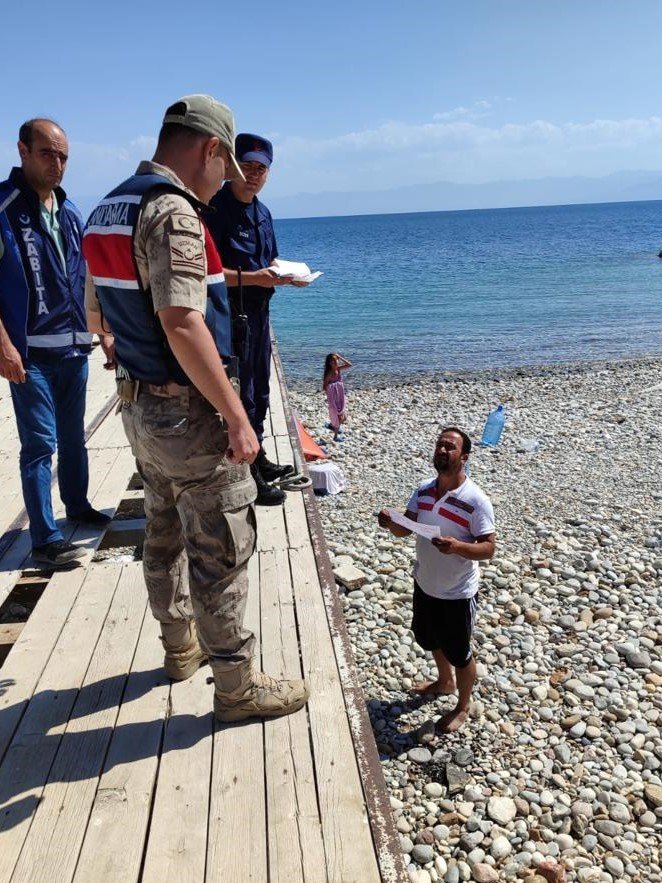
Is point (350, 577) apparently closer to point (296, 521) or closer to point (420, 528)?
point (296, 521)

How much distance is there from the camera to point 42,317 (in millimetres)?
4371

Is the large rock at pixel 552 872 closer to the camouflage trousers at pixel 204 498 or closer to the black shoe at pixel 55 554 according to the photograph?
the camouflage trousers at pixel 204 498

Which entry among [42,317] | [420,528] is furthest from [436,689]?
[42,317]

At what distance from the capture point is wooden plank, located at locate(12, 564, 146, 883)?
2.54 m

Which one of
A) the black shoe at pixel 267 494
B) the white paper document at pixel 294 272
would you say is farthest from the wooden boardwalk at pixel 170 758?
the white paper document at pixel 294 272

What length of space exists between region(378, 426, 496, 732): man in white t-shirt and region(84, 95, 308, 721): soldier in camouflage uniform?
1224 mm

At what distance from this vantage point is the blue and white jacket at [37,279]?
13.6 feet

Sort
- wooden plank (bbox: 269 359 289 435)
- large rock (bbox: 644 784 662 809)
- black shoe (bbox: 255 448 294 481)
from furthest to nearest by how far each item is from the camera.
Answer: wooden plank (bbox: 269 359 289 435) < black shoe (bbox: 255 448 294 481) < large rock (bbox: 644 784 662 809)

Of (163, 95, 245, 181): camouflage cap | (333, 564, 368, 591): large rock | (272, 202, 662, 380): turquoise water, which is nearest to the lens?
(163, 95, 245, 181): camouflage cap

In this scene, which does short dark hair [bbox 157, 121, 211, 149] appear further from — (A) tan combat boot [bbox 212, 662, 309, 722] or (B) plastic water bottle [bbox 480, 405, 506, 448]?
(B) plastic water bottle [bbox 480, 405, 506, 448]

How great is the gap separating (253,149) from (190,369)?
2842mm

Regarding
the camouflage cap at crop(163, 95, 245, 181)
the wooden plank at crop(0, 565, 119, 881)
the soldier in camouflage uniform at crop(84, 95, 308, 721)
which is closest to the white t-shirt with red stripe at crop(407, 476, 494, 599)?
the soldier in camouflage uniform at crop(84, 95, 308, 721)

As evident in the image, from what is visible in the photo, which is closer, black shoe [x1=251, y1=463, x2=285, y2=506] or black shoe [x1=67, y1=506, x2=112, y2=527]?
black shoe [x1=67, y1=506, x2=112, y2=527]

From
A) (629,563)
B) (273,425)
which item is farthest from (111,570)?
(629,563)
